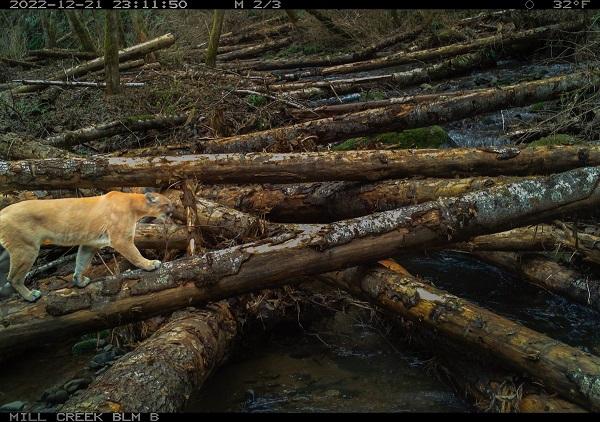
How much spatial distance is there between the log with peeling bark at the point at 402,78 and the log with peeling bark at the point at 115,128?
228cm

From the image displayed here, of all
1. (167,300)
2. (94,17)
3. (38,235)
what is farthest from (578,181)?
(94,17)

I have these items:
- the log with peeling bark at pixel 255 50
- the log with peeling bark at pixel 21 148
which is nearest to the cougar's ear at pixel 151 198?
the log with peeling bark at pixel 21 148

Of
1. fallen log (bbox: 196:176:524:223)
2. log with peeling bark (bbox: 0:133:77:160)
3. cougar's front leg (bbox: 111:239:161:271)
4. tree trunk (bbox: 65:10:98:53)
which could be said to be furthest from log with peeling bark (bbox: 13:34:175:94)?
cougar's front leg (bbox: 111:239:161:271)

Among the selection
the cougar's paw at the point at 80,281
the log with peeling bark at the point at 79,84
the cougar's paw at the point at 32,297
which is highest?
the log with peeling bark at the point at 79,84

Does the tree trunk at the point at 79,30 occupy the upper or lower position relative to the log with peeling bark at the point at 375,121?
upper

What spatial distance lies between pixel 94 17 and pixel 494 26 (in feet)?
40.2

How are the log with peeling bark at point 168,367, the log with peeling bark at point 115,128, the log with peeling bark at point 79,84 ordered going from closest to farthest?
1. the log with peeling bark at point 168,367
2. the log with peeling bark at point 115,128
3. the log with peeling bark at point 79,84

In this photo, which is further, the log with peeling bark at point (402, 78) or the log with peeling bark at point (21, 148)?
the log with peeling bark at point (402, 78)

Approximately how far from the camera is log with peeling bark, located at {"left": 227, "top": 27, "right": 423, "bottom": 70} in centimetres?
1412

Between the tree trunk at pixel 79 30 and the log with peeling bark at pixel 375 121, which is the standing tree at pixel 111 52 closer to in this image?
the log with peeling bark at pixel 375 121

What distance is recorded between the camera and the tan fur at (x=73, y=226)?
13.0 ft

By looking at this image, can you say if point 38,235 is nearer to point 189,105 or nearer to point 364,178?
point 364,178

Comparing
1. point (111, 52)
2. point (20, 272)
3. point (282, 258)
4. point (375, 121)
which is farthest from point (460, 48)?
Answer: point (20, 272)

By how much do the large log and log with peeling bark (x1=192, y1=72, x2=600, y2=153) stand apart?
143 centimetres
